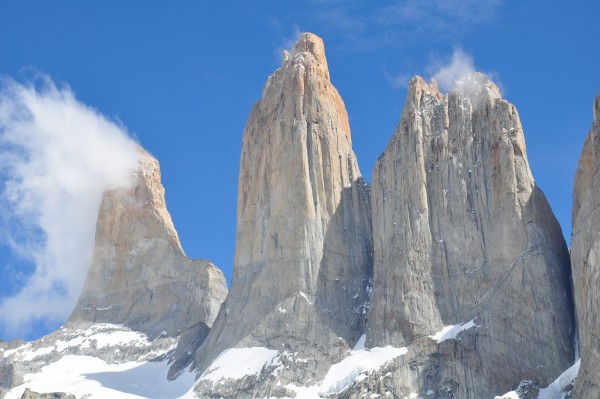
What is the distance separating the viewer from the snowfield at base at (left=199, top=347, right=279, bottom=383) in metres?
102

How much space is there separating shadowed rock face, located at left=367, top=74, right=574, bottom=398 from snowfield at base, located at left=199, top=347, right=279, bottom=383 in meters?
11.1

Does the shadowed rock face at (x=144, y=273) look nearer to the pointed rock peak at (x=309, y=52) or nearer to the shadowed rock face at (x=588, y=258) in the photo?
the pointed rock peak at (x=309, y=52)

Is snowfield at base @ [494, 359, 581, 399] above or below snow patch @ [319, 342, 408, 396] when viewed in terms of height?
below

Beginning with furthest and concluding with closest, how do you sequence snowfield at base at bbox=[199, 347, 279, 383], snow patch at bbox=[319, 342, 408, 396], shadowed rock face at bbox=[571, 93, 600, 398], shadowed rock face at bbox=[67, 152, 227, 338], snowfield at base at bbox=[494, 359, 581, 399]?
shadowed rock face at bbox=[67, 152, 227, 338] → snowfield at base at bbox=[199, 347, 279, 383] → snow patch at bbox=[319, 342, 408, 396] → snowfield at base at bbox=[494, 359, 581, 399] → shadowed rock face at bbox=[571, 93, 600, 398]

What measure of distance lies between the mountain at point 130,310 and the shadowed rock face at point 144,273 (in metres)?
0.14

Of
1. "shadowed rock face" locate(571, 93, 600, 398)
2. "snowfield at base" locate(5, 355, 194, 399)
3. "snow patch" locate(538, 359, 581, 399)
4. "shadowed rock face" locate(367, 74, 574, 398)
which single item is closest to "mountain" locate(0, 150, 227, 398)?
"snowfield at base" locate(5, 355, 194, 399)

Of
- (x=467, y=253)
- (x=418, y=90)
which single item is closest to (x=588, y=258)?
(x=467, y=253)

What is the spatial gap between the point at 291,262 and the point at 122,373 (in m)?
30.9

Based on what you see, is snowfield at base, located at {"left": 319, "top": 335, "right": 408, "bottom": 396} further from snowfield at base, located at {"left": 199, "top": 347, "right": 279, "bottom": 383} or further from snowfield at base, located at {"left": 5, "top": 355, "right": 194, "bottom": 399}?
snowfield at base, located at {"left": 5, "top": 355, "right": 194, "bottom": 399}

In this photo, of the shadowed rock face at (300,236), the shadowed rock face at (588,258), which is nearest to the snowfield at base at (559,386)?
the shadowed rock face at (588,258)

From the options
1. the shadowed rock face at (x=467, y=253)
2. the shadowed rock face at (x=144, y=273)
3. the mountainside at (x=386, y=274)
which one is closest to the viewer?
the mountainside at (x=386, y=274)

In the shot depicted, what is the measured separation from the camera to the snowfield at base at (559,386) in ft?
257

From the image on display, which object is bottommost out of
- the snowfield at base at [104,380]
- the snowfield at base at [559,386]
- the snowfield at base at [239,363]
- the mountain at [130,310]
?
the snowfield at base at [559,386]

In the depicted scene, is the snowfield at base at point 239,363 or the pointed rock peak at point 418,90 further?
the pointed rock peak at point 418,90
